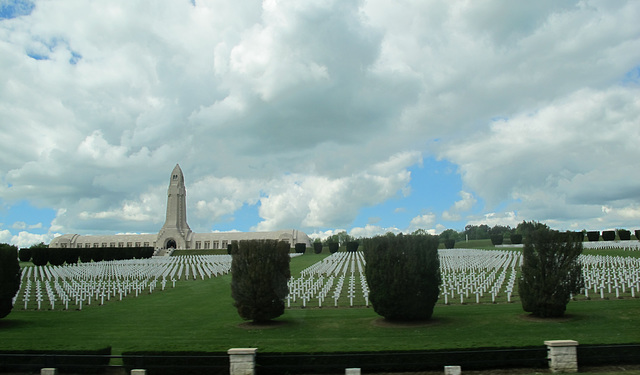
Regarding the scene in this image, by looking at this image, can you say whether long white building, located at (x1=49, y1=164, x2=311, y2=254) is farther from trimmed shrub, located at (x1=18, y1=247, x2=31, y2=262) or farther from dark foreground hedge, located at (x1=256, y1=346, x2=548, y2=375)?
dark foreground hedge, located at (x1=256, y1=346, x2=548, y2=375)

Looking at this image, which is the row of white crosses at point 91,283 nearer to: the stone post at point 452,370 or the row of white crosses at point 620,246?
the stone post at point 452,370

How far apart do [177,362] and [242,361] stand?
1.31 metres

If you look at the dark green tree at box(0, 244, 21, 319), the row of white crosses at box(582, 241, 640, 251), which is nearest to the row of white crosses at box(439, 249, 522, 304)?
the dark green tree at box(0, 244, 21, 319)

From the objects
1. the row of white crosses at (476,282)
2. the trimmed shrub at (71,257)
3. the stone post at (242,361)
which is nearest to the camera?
the stone post at (242,361)

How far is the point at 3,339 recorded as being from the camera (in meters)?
11.8

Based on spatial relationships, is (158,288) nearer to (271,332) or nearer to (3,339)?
(3,339)

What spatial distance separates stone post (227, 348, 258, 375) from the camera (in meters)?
8.09

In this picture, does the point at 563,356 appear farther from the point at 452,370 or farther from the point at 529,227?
the point at 529,227

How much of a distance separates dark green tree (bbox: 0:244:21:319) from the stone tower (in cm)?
8027

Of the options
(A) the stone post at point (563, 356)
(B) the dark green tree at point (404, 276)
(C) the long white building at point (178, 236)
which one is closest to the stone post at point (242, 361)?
(B) the dark green tree at point (404, 276)

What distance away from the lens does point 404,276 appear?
12266mm

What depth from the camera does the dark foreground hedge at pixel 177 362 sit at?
8312mm

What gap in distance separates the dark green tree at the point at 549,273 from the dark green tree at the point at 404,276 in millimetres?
2648

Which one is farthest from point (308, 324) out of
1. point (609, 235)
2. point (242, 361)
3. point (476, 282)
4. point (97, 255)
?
point (609, 235)
